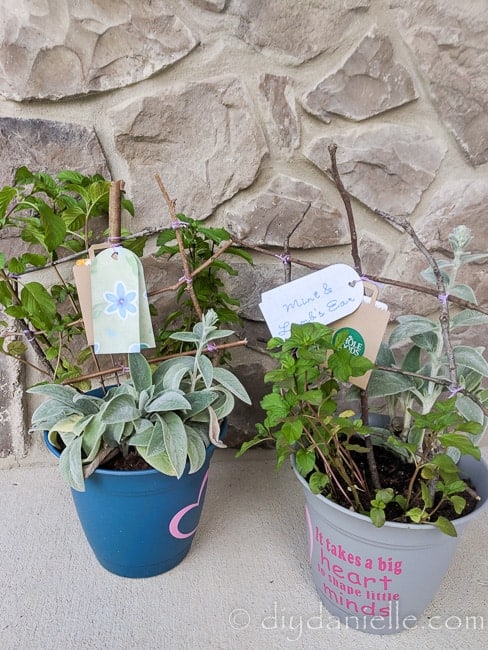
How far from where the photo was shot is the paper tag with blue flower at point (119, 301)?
79cm

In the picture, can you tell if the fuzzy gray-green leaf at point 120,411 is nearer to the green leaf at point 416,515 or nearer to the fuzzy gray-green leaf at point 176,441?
the fuzzy gray-green leaf at point 176,441

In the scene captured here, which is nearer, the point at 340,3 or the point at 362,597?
the point at 362,597

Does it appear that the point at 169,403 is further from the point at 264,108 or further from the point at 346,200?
the point at 264,108

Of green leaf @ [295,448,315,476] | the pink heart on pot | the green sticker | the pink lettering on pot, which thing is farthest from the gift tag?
the pink heart on pot

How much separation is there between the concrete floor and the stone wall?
352 millimetres

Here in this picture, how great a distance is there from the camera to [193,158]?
3.39ft

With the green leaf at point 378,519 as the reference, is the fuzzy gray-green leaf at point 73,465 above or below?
above

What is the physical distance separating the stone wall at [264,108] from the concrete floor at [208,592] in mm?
352

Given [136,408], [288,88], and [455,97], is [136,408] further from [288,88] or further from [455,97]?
[455,97]

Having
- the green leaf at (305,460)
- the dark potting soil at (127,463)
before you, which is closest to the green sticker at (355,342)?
the green leaf at (305,460)

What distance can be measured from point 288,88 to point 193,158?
23 cm

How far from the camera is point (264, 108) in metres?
1.02

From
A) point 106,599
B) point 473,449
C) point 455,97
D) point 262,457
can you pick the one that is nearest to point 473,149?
point 455,97

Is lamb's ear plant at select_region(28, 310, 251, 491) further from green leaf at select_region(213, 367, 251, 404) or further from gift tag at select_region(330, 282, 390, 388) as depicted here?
gift tag at select_region(330, 282, 390, 388)
